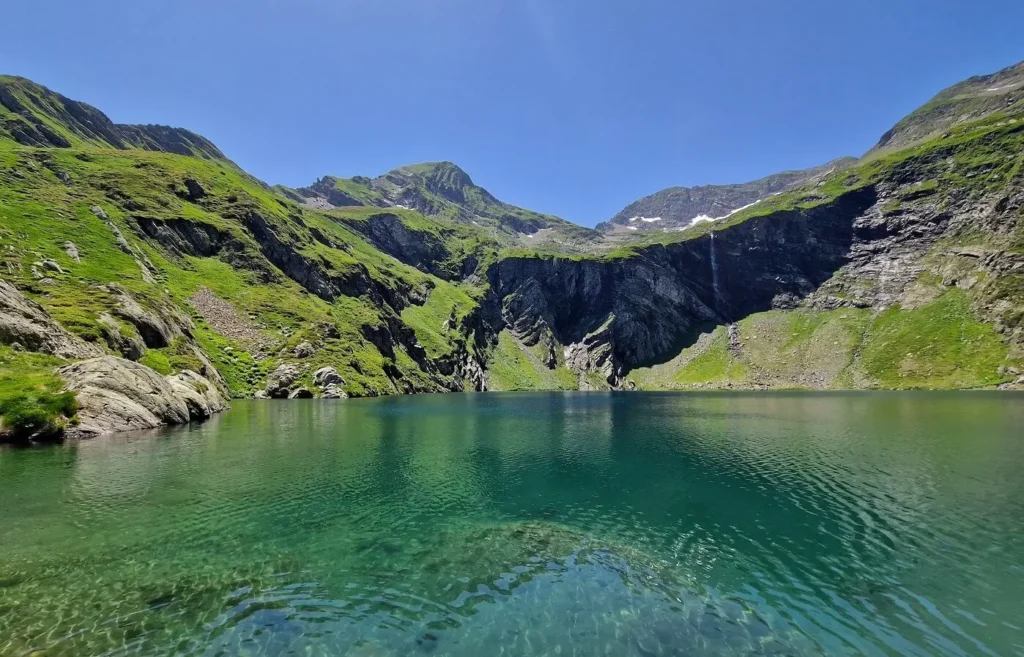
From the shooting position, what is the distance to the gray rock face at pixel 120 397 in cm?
6259

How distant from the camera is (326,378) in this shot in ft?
511

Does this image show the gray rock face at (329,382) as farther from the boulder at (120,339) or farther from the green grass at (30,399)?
the green grass at (30,399)

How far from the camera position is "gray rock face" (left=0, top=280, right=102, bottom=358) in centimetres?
6539

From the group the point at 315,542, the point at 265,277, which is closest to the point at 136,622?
the point at 315,542

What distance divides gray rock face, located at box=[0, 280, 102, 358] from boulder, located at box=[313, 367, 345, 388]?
79749 millimetres

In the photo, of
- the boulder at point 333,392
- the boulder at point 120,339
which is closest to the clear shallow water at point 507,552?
the boulder at point 120,339

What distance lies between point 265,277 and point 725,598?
20864 cm

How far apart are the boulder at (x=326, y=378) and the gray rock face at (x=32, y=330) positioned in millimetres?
79749

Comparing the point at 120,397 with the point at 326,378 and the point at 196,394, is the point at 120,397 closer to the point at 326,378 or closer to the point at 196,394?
the point at 196,394

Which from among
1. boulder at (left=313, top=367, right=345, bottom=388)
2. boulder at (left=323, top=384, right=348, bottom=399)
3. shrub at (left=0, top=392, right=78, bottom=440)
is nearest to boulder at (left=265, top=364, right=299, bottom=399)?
boulder at (left=313, top=367, right=345, bottom=388)

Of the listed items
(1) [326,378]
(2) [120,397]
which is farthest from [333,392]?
(2) [120,397]

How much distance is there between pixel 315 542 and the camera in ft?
98.5

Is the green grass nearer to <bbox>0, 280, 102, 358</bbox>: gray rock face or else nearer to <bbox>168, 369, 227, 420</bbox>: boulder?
<bbox>0, 280, 102, 358</bbox>: gray rock face

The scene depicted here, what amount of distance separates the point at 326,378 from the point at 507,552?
140 m
